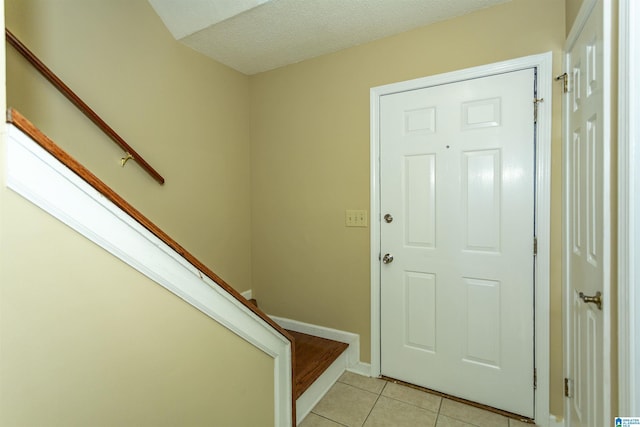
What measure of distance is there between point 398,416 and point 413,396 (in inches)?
8.6

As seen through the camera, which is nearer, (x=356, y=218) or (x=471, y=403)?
(x=471, y=403)

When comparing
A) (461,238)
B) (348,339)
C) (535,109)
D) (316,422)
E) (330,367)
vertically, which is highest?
(535,109)

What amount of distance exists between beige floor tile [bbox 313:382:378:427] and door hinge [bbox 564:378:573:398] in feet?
3.35

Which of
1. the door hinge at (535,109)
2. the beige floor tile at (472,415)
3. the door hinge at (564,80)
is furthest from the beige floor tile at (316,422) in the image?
the door hinge at (564,80)

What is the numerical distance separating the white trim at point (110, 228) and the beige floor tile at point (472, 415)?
1.34 m

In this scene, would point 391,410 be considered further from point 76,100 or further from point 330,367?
point 76,100

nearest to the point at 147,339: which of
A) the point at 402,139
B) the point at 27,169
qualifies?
the point at 27,169

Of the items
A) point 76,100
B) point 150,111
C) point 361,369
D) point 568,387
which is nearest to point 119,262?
point 76,100

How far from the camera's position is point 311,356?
6.66ft

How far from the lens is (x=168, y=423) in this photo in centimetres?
96

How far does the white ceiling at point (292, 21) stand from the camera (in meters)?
1.74

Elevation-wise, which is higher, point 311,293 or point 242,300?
point 242,300

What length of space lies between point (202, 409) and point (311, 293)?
1.36 m

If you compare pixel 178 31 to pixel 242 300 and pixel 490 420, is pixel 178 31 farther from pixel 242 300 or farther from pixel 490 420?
pixel 490 420
